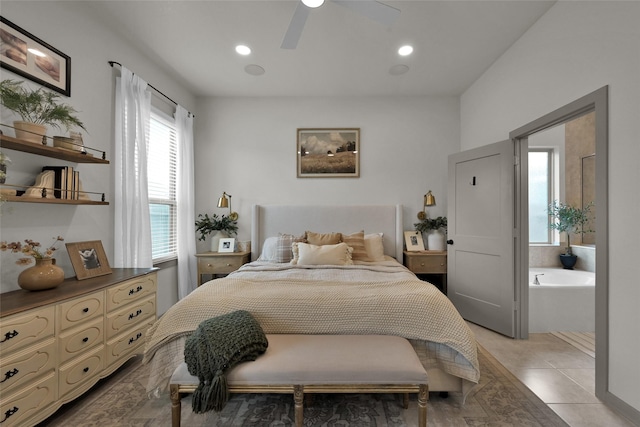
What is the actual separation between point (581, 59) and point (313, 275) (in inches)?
107

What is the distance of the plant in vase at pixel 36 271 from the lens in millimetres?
1772

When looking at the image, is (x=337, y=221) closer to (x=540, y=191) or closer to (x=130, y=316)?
(x=130, y=316)

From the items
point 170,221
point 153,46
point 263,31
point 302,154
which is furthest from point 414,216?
point 153,46

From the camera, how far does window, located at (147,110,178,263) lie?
3.36 metres

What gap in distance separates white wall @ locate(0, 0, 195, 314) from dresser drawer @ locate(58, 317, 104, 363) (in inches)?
21.3

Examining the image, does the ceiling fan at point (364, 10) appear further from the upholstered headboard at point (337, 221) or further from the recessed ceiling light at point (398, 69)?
the upholstered headboard at point (337, 221)

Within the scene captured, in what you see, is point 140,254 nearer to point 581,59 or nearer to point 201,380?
point 201,380

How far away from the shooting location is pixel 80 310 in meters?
1.85

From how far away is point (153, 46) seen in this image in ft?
9.73

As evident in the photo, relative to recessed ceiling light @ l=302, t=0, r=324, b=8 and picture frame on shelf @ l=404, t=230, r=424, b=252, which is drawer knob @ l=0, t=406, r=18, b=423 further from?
picture frame on shelf @ l=404, t=230, r=424, b=252

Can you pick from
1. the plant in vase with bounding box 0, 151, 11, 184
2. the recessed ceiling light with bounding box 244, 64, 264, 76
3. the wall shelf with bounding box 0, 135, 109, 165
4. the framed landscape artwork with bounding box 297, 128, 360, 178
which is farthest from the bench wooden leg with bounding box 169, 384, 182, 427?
the recessed ceiling light with bounding box 244, 64, 264, 76

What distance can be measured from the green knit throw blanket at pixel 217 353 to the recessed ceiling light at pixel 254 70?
2.84m

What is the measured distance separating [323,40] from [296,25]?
0.73m

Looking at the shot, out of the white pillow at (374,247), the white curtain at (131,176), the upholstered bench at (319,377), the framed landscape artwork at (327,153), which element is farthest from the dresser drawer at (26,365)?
the framed landscape artwork at (327,153)
